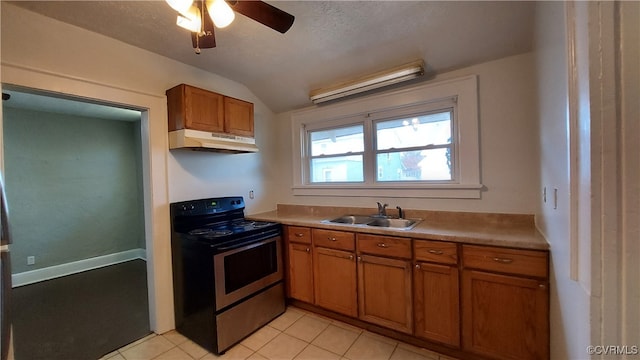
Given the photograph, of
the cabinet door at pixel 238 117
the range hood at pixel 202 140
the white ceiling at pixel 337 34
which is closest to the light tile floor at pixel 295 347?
the range hood at pixel 202 140

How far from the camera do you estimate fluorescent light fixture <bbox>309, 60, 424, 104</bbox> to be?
226cm

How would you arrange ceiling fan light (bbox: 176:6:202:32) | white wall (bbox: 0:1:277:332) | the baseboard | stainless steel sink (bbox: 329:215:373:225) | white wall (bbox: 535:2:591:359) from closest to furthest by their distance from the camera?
white wall (bbox: 535:2:591:359) → ceiling fan light (bbox: 176:6:202:32) → white wall (bbox: 0:1:277:332) → stainless steel sink (bbox: 329:215:373:225) → the baseboard

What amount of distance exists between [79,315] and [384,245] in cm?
304

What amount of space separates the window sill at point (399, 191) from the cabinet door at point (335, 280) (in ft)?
2.63

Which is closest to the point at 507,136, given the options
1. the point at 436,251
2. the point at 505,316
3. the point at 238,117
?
the point at 436,251

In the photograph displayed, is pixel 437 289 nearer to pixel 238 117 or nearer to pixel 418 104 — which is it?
pixel 418 104

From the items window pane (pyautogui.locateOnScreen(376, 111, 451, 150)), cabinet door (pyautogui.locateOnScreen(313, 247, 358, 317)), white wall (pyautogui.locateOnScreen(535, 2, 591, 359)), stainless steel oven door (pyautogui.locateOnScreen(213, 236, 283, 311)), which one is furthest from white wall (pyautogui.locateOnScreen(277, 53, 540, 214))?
stainless steel oven door (pyautogui.locateOnScreen(213, 236, 283, 311))

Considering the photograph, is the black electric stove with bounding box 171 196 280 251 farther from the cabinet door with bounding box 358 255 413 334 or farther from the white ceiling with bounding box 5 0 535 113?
the white ceiling with bounding box 5 0 535 113

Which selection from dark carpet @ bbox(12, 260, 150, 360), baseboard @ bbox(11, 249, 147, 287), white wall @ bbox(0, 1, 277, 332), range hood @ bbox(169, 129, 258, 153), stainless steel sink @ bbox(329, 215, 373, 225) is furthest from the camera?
baseboard @ bbox(11, 249, 147, 287)

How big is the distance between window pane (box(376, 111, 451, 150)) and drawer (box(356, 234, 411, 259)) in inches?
41.9

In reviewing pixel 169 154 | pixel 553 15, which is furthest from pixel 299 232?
pixel 553 15

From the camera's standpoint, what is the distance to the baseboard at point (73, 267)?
134 inches

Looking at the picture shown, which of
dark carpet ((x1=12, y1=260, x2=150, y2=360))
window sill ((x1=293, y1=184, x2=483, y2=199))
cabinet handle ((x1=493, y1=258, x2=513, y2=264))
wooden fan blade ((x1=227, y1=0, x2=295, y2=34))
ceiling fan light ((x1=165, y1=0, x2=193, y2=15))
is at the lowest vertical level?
dark carpet ((x1=12, y1=260, x2=150, y2=360))

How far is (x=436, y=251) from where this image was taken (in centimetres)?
189
